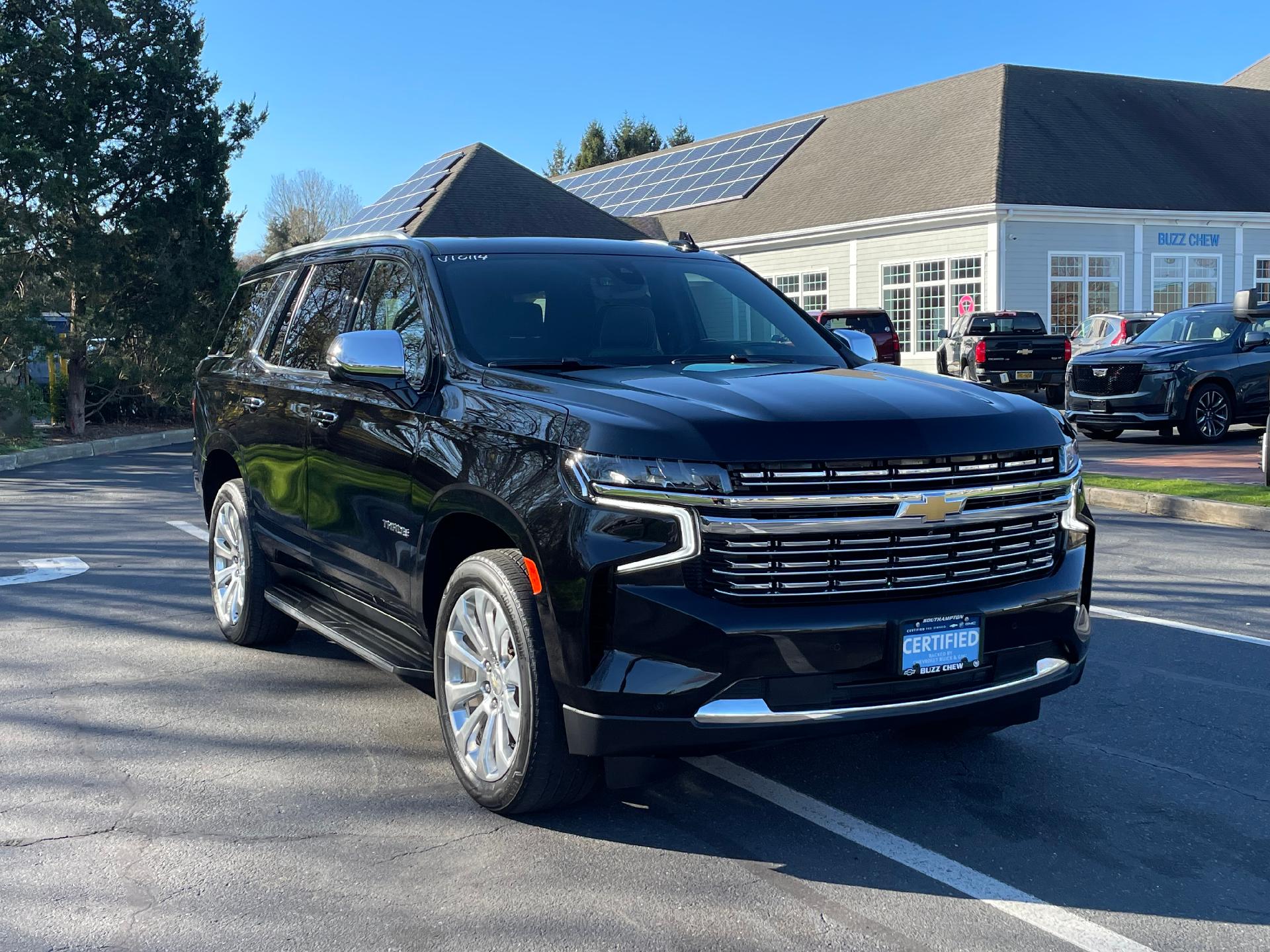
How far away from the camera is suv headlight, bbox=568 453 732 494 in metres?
3.74

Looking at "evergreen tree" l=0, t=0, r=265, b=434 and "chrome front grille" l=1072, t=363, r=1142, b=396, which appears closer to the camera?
"chrome front grille" l=1072, t=363, r=1142, b=396

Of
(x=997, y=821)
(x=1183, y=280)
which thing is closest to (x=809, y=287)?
(x=1183, y=280)

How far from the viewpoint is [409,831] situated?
418 cm

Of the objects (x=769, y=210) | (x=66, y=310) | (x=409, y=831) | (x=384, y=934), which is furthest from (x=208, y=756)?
(x=769, y=210)

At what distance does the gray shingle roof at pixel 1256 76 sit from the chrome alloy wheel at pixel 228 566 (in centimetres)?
5682

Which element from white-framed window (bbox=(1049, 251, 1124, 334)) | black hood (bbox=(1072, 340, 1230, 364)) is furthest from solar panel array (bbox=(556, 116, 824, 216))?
black hood (bbox=(1072, 340, 1230, 364))

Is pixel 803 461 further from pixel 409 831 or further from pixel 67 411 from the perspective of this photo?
pixel 67 411

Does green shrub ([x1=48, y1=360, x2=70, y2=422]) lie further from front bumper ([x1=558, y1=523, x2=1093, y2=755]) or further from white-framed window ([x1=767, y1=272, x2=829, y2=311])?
white-framed window ([x1=767, y1=272, x2=829, y2=311])

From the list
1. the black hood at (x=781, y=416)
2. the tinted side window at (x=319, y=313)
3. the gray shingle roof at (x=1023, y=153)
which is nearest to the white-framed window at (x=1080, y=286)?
the gray shingle roof at (x=1023, y=153)

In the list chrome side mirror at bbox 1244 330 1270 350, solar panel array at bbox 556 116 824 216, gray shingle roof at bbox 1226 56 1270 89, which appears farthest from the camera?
gray shingle roof at bbox 1226 56 1270 89

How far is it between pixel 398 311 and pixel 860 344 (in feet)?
6.48

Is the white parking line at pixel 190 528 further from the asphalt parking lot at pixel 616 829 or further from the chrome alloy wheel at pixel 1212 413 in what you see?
the chrome alloy wheel at pixel 1212 413

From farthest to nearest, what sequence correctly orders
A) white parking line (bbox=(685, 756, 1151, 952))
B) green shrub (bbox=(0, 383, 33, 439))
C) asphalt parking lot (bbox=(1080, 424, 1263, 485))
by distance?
green shrub (bbox=(0, 383, 33, 439)), asphalt parking lot (bbox=(1080, 424, 1263, 485)), white parking line (bbox=(685, 756, 1151, 952))

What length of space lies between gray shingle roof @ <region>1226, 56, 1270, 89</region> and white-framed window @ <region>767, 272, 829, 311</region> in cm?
2672
